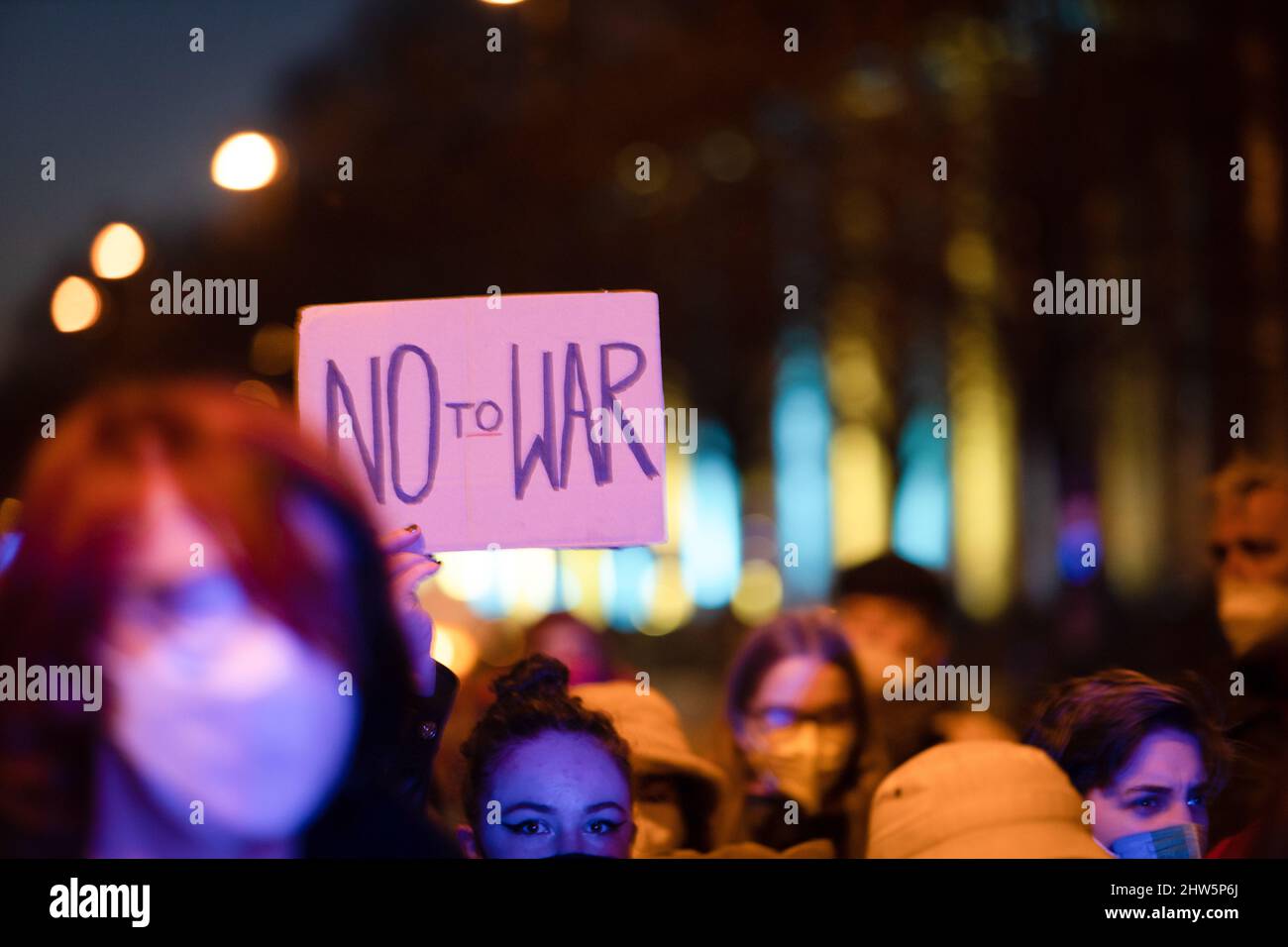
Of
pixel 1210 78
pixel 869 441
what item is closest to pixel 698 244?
pixel 869 441

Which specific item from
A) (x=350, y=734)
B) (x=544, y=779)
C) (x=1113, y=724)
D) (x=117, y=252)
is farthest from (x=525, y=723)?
(x=117, y=252)

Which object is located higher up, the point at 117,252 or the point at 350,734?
the point at 117,252

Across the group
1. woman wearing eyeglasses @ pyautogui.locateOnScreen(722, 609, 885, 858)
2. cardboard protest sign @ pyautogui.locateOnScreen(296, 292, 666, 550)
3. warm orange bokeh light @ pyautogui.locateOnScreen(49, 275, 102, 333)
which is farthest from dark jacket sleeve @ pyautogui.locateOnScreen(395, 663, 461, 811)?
warm orange bokeh light @ pyautogui.locateOnScreen(49, 275, 102, 333)

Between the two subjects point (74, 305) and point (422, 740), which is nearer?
point (422, 740)

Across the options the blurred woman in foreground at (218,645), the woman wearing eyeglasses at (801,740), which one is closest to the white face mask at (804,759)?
the woman wearing eyeglasses at (801,740)

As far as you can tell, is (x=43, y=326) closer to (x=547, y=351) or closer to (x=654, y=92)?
(x=547, y=351)

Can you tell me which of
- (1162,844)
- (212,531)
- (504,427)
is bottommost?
(1162,844)

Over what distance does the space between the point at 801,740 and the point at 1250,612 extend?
92 centimetres

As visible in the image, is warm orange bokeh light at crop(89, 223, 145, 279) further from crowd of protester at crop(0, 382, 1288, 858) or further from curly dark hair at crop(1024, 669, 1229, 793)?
curly dark hair at crop(1024, 669, 1229, 793)

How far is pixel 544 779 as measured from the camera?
102 inches

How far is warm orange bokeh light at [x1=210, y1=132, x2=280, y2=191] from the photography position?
111 inches

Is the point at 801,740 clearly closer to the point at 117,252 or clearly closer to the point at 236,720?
the point at 236,720

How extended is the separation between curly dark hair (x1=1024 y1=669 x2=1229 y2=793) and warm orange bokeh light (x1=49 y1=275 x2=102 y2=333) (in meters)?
1.93

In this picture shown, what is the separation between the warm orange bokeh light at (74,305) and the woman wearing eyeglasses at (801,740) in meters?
1.41
